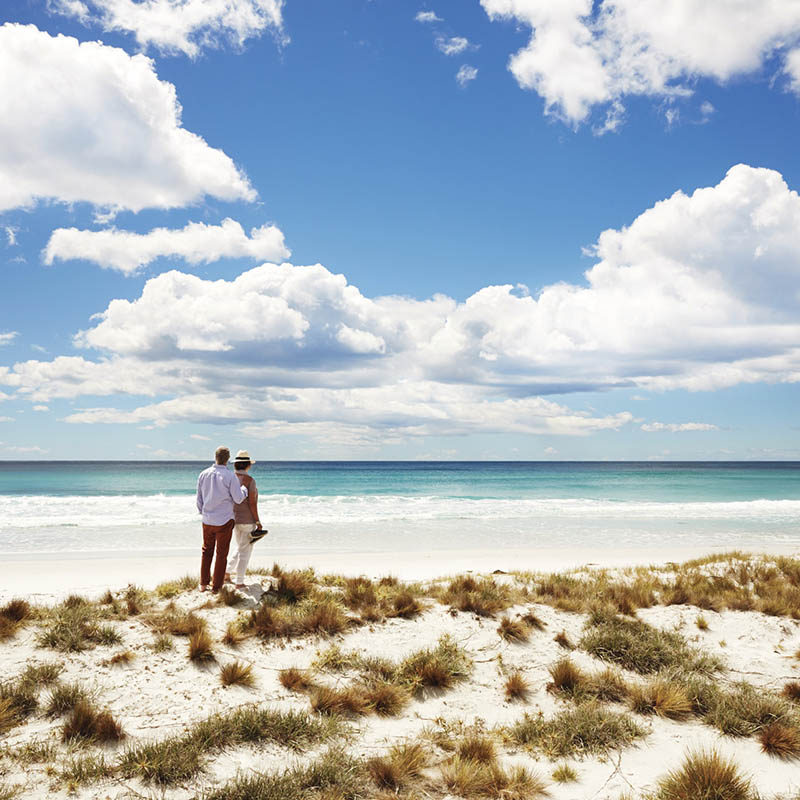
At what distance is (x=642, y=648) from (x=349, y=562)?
952cm

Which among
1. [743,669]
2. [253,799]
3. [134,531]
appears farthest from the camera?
[134,531]

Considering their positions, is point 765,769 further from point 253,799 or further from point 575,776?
point 253,799

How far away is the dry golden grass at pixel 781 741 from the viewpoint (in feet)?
16.1

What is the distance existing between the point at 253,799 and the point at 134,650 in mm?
3041

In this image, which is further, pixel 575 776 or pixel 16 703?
pixel 16 703

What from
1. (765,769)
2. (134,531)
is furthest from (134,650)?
(134,531)

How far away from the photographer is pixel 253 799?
4008 mm

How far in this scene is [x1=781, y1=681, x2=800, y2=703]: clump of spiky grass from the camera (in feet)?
19.4

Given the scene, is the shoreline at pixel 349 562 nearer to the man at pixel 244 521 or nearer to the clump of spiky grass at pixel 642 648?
the man at pixel 244 521

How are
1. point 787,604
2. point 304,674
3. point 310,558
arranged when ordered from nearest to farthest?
point 304,674 → point 787,604 → point 310,558

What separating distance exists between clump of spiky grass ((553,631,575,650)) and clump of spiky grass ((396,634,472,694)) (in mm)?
1352

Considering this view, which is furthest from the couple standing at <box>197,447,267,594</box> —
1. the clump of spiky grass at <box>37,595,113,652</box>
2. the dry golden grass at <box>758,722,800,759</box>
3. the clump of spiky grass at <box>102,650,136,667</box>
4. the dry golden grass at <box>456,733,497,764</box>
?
the dry golden grass at <box>758,722,800,759</box>

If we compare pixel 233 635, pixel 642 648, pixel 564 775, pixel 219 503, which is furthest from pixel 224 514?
pixel 642 648

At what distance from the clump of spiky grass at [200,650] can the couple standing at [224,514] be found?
65.5 inches
